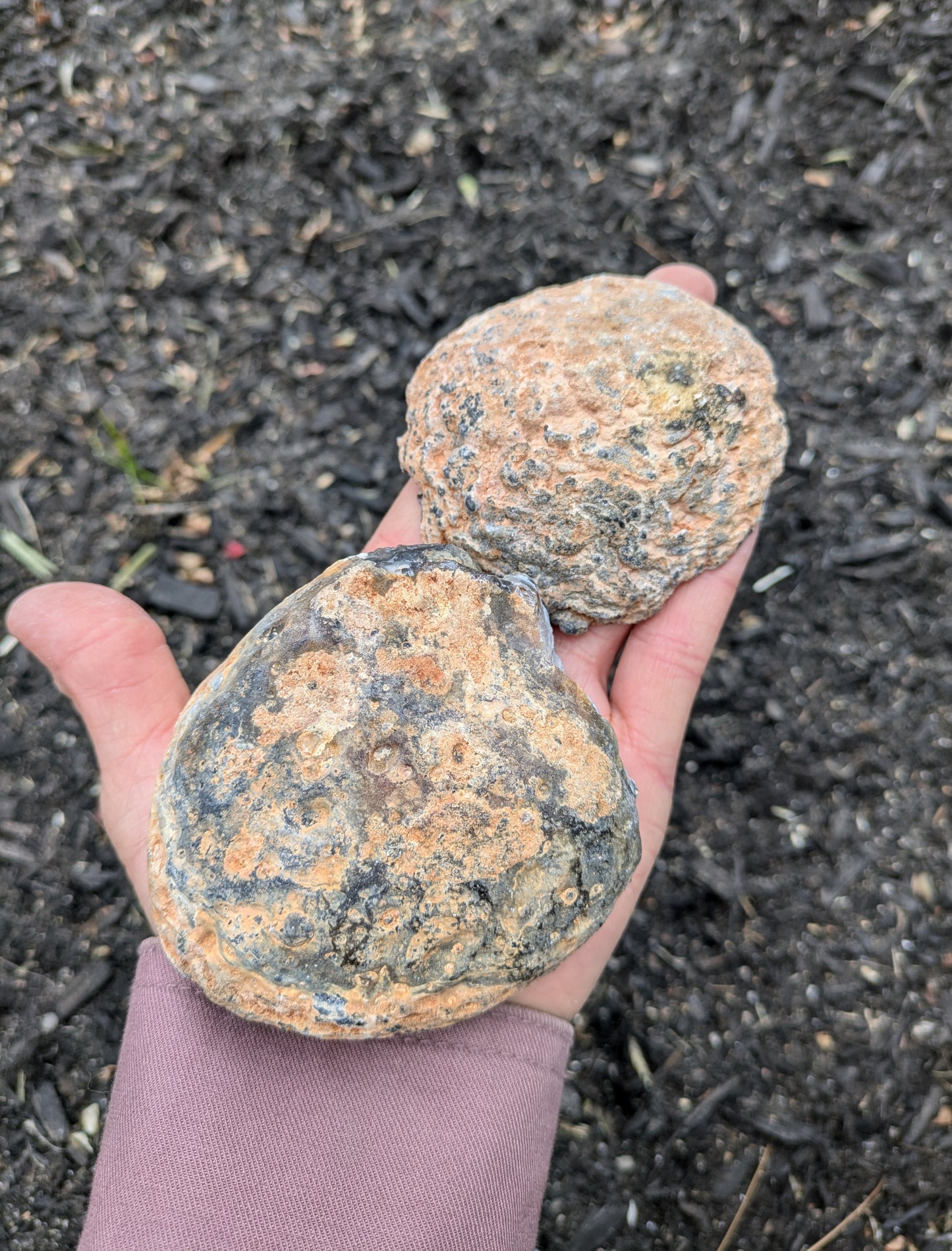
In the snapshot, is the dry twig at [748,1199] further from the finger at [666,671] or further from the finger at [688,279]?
the finger at [688,279]

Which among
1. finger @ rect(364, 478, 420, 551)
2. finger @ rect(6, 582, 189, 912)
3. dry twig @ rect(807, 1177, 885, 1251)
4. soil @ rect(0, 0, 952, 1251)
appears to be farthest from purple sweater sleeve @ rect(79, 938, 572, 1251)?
finger @ rect(364, 478, 420, 551)

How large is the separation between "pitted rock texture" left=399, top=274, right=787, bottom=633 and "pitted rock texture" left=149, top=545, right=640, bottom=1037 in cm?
23

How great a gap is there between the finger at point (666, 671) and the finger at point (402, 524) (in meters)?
0.46

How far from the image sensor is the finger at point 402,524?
1738 millimetres

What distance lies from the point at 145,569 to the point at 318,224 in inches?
36.5

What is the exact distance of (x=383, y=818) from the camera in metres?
1.18

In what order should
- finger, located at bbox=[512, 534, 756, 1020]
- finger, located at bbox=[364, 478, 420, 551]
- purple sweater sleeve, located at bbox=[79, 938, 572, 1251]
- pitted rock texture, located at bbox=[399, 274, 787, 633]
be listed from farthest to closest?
finger, located at bbox=[364, 478, 420, 551]
finger, located at bbox=[512, 534, 756, 1020]
pitted rock texture, located at bbox=[399, 274, 787, 633]
purple sweater sleeve, located at bbox=[79, 938, 572, 1251]

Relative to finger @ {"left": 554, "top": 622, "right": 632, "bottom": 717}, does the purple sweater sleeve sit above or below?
below

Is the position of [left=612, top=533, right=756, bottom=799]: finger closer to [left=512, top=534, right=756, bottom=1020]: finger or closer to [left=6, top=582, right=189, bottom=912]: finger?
[left=512, top=534, right=756, bottom=1020]: finger

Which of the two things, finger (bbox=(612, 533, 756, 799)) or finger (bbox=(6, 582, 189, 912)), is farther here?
finger (bbox=(612, 533, 756, 799))

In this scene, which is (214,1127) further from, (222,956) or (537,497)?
(537,497)

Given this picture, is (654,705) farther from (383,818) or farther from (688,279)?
(688,279)

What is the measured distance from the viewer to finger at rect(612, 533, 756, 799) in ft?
5.34

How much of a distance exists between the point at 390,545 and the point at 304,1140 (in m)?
1.02
